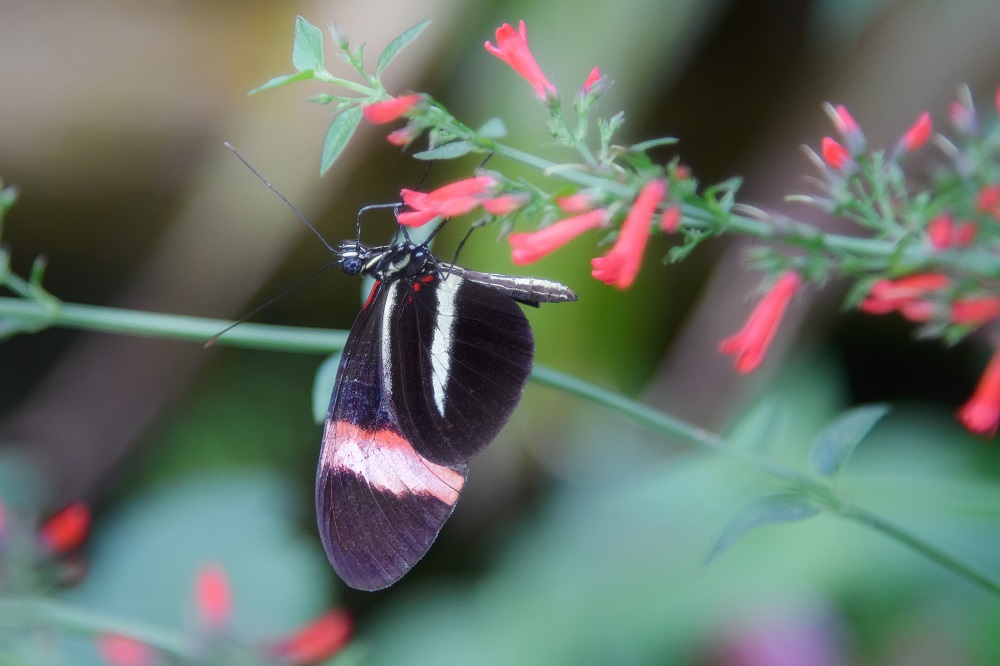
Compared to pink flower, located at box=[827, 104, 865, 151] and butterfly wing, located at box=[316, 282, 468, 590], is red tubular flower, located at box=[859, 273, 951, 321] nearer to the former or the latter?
pink flower, located at box=[827, 104, 865, 151]

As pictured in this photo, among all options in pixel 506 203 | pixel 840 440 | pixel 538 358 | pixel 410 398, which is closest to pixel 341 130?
pixel 506 203

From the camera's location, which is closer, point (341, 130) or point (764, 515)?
point (341, 130)

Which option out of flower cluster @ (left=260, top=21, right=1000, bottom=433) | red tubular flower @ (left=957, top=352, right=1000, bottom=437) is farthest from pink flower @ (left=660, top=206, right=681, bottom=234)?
red tubular flower @ (left=957, top=352, right=1000, bottom=437)

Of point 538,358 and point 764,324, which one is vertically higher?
point 764,324

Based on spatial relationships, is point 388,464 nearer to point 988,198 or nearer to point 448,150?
point 448,150

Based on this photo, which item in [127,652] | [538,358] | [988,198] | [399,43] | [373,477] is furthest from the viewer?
[538,358]
